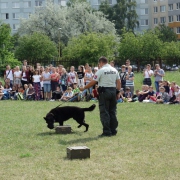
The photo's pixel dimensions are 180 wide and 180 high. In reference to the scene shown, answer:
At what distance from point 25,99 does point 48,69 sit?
78.0 inches

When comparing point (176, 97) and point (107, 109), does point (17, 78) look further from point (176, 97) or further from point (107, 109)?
point (107, 109)

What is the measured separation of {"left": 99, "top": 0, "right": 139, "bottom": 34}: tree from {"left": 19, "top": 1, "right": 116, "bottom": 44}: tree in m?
19.1

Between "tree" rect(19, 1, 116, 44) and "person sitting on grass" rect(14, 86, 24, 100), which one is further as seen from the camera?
"tree" rect(19, 1, 116, 44)

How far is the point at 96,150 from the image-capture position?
1052 cm

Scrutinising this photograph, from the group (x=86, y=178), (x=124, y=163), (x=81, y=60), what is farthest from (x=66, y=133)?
(x=81, y=60)

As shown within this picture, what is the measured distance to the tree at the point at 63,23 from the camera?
70875 mm

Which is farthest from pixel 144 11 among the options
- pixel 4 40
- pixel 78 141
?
pixel 78 141

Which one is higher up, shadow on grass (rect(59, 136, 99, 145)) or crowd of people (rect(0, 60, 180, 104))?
crowd of people (rect(0, 60, 180, 104))

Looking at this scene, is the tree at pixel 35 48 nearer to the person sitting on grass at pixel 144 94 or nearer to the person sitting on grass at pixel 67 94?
the person sitting on grass at pixel 67 94

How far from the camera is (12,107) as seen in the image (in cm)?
2144

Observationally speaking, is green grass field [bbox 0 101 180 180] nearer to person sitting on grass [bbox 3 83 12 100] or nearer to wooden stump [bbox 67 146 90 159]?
wooden stump [bbox 67 146 90 159]

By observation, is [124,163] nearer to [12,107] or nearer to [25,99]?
[12,107]

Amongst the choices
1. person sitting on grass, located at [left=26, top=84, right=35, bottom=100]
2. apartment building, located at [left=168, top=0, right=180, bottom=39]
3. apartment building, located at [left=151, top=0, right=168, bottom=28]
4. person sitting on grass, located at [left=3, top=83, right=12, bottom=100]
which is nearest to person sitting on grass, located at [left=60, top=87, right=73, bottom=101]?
person sitting on grass, located at [left=26, top=84, right=35, bottom=100]

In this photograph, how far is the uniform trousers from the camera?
1255 cm
